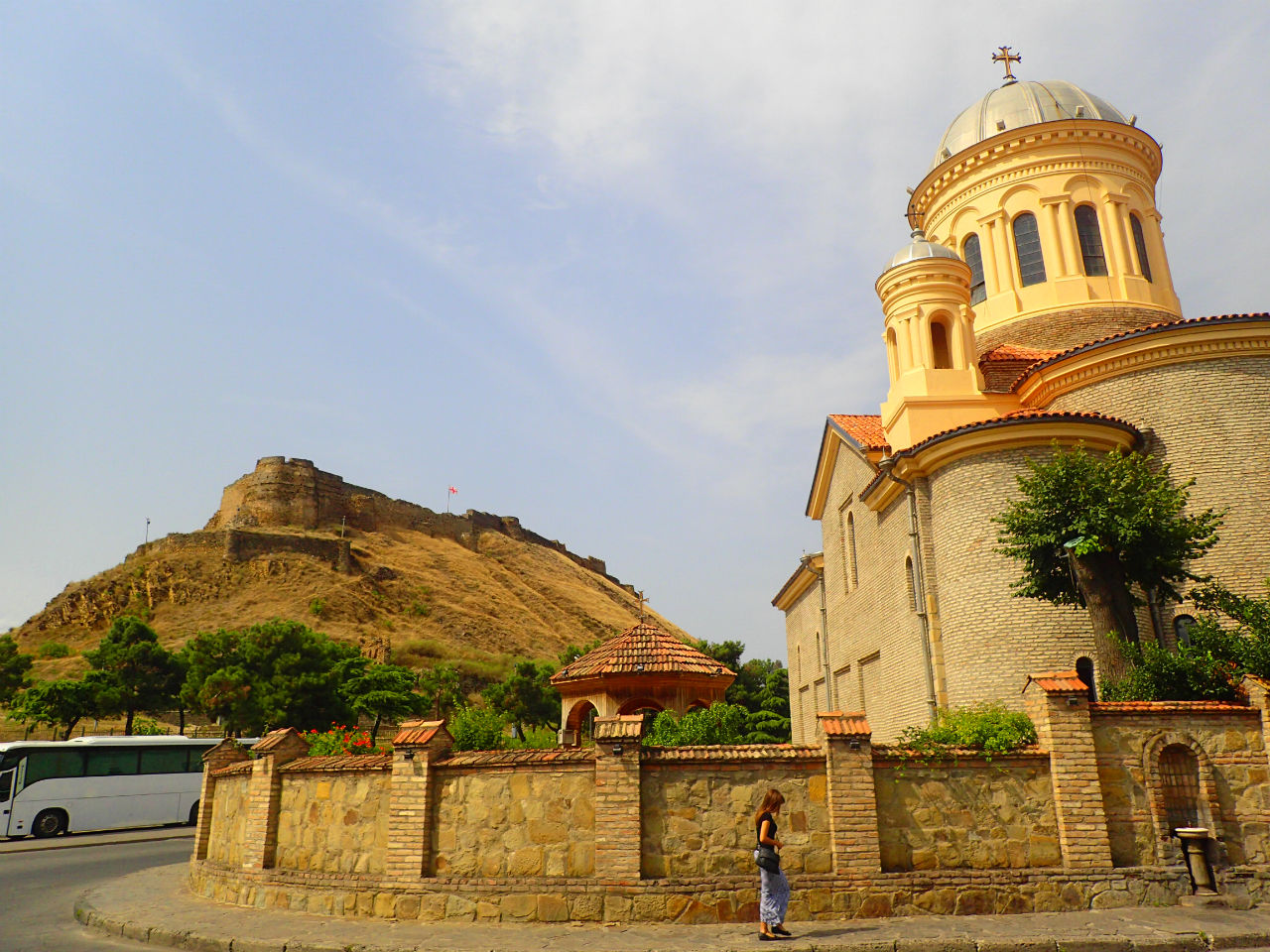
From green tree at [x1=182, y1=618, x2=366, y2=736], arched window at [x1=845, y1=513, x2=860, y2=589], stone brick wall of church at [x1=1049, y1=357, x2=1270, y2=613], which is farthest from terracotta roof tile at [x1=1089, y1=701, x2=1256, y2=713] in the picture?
green tree at [x1=182, y1=618, x2=366, y2=736]

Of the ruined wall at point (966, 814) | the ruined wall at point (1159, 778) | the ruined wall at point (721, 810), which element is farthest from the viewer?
the ruined wall at point (1159, 778)

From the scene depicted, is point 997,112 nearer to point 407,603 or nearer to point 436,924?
point 436,924

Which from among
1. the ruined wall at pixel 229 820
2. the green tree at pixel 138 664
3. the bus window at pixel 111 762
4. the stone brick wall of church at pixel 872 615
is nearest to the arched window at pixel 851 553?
the stone brick wall of church at pixel 872 615

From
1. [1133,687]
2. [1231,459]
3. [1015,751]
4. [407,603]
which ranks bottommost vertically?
[1015,751]

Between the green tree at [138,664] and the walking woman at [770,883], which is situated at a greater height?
the green tree at [138,664]

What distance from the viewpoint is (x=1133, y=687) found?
10570mm

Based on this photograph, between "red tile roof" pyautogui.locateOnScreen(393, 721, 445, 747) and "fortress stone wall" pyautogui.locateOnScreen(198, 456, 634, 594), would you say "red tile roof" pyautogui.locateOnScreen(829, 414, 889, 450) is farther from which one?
"fortress stone wall" pyautogui.locateOnScreen(198, 456, 634, 594)

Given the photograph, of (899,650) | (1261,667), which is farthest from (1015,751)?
(899,650)

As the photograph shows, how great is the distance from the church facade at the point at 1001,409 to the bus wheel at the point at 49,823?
60.6 feet

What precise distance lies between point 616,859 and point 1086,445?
32.9 feet

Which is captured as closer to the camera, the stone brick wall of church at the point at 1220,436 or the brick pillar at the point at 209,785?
the brick pillar at the point at 209,785

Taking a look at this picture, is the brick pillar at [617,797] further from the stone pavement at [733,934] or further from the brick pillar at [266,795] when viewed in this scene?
the brick pillar at [266,795]

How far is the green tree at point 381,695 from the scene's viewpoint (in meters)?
35.2

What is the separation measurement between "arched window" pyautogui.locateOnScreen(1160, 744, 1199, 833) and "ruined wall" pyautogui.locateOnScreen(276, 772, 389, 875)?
8.00 meters
